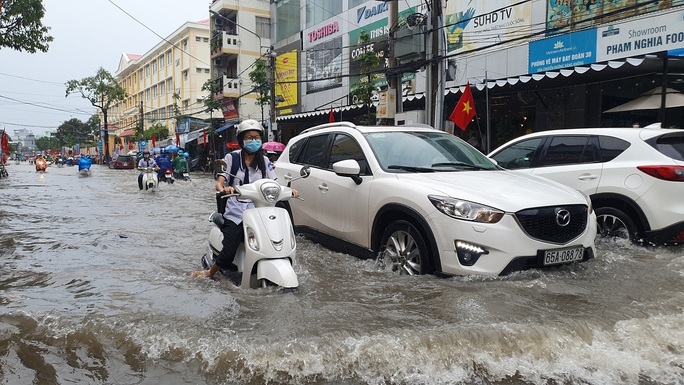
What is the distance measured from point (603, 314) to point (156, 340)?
3.00 meters

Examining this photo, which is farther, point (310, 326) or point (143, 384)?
point (310, 326)

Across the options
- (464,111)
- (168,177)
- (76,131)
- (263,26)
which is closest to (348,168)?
(464,111)

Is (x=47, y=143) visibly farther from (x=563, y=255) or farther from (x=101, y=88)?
(x=563, y=255)

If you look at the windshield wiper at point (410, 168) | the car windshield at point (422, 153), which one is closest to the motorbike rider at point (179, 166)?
the car windshield at point (422, 153)

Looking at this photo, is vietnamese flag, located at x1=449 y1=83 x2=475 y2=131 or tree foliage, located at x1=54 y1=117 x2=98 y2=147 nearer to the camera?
vietnamese flag, located at x1=449 y1=83 x2=475 y2=131

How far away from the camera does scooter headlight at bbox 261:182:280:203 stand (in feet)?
13.1

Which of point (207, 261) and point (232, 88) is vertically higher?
point (232, 88)

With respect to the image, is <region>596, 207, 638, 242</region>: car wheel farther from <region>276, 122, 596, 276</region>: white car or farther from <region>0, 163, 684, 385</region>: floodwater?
<region>276, 122, 596, 276</region>: white car

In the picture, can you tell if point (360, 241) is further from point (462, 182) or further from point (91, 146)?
point (91, 146)

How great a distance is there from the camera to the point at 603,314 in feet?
11.8

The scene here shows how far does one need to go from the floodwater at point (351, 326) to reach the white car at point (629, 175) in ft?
0.88

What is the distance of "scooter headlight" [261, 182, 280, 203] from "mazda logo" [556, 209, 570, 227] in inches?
87.4

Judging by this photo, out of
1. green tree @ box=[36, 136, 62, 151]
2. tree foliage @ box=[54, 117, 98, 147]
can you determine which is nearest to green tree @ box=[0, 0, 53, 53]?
tree foliage @ box=[54, 117, 98, 147]

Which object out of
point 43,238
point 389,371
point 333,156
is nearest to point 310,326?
point 389,371
